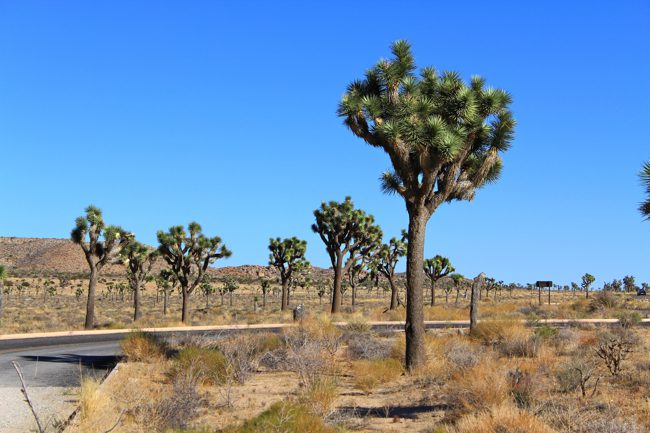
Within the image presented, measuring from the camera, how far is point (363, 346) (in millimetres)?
18906

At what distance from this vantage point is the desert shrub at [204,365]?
46.5 feet

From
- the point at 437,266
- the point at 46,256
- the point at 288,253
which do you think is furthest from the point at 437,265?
the point at 46,256

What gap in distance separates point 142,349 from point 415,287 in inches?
308

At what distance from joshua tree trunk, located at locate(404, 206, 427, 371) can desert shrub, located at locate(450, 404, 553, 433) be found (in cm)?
718

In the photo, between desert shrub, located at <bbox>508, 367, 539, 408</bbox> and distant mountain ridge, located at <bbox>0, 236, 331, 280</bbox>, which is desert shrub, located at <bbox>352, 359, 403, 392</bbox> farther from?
distant mountain ridge, located at <bbox>0, 236, 331, 280</bbox>

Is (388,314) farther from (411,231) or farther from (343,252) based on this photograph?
(411,231)

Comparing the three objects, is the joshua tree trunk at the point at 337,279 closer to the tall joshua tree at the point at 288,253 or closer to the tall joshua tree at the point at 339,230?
the tall joshua tree at the point at 339,230

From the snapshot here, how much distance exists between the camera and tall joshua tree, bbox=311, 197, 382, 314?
1598 inches

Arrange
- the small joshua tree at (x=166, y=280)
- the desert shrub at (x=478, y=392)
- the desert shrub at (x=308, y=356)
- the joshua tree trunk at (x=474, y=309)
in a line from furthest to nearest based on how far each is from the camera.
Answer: the small joshua tree at (x=166, y=280) → the joshua tree trunk at (x=474, y=309) → the desert shrub at (x=308, y=356) → the desert shrub at (x=478, y=392)

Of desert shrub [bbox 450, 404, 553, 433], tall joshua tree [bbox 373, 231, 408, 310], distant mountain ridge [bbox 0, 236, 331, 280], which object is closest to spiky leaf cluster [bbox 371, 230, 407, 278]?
tall joshua tree [bbox 373, 231, 408, 310]

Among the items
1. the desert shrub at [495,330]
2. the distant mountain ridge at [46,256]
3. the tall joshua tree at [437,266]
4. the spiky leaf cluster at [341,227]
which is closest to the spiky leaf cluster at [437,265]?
the tall joshua tree at [437,266]

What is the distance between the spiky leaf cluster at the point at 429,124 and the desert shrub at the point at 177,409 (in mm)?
8002

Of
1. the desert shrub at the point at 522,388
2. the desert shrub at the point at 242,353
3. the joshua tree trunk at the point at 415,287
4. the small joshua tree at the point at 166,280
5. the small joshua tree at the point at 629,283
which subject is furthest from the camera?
the small joshua tree at the point at 629,283

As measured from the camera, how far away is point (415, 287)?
16.4 metres
